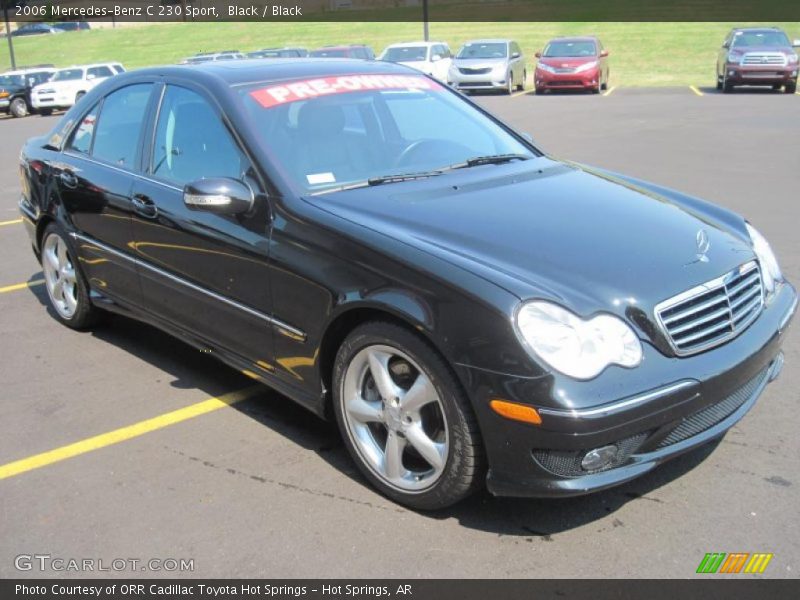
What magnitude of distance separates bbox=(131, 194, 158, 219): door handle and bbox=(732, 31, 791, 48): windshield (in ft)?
73.5

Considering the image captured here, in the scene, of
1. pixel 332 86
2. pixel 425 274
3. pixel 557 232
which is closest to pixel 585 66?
pixel 332 86

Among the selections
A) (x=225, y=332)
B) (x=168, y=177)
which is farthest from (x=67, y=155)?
(x=225, y=332)

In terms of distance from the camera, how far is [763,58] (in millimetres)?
22500

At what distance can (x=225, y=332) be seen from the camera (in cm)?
414

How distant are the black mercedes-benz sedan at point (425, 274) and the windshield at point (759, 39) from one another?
70.3 ft

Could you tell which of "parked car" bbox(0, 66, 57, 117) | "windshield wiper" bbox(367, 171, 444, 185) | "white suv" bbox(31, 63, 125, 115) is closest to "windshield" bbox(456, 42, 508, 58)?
"white suv" bbox(31, 63, 125, 115)

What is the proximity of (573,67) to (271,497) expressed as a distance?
22.9m

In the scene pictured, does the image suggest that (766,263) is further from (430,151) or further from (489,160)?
(430,151)

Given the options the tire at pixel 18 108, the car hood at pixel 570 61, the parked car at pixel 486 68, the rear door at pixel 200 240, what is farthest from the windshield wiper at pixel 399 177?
the tire at pixel 18 108

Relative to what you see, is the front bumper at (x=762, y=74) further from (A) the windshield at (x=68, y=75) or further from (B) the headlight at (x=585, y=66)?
(A) the windshield at (x=68, y=75)

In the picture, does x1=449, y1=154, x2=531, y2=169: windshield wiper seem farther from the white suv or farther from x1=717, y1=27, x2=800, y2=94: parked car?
the white suv

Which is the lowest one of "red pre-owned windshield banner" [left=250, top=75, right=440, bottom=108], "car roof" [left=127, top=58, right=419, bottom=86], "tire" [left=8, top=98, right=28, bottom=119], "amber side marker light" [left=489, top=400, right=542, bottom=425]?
"tire" [left=8, top=98, right=28, bottom=119]

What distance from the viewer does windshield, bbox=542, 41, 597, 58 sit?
25345 millimetres

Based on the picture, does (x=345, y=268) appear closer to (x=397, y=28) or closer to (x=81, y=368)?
(x=81, y=368)
